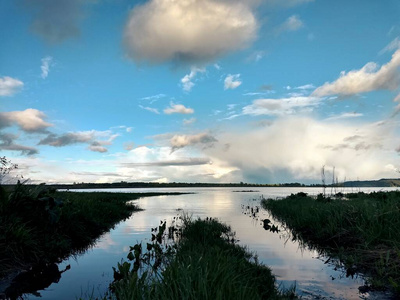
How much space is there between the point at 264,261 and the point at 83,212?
10679mm

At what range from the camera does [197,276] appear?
588cm

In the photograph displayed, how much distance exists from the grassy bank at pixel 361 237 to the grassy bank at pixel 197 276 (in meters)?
3.32

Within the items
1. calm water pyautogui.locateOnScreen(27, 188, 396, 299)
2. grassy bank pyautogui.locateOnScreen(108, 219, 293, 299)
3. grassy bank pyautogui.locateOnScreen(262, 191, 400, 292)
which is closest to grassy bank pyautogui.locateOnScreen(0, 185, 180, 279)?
calm water pyautogui.locateOnScreen(27, 188, 396, 299)

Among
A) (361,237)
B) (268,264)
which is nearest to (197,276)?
(268,264)

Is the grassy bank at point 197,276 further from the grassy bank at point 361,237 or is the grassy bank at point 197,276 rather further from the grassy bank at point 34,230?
the grassy bank at point 361,237

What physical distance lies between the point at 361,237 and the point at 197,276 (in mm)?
9215

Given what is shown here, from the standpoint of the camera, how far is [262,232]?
18453 millimetres

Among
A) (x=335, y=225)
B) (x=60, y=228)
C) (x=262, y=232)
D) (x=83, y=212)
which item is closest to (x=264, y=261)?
(x=335, y=225)

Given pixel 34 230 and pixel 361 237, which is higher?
pixel 34 230

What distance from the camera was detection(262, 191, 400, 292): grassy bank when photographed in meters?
8.79

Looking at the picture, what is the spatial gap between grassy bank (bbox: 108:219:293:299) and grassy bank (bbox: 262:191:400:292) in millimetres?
3318

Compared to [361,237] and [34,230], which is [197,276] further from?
[361,237]

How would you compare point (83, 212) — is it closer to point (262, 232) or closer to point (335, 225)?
point (262, 232)

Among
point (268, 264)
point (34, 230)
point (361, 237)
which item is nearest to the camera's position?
point (268, 264)
